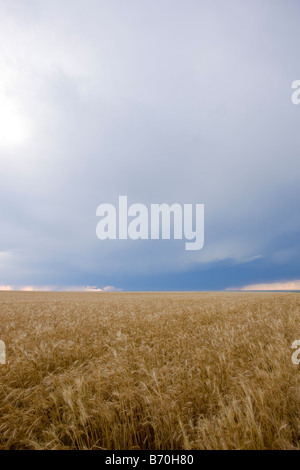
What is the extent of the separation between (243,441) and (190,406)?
1.29 metres

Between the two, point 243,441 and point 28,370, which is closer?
point 243,441

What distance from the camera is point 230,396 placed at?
13.4 feet

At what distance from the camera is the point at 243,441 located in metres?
2.77
